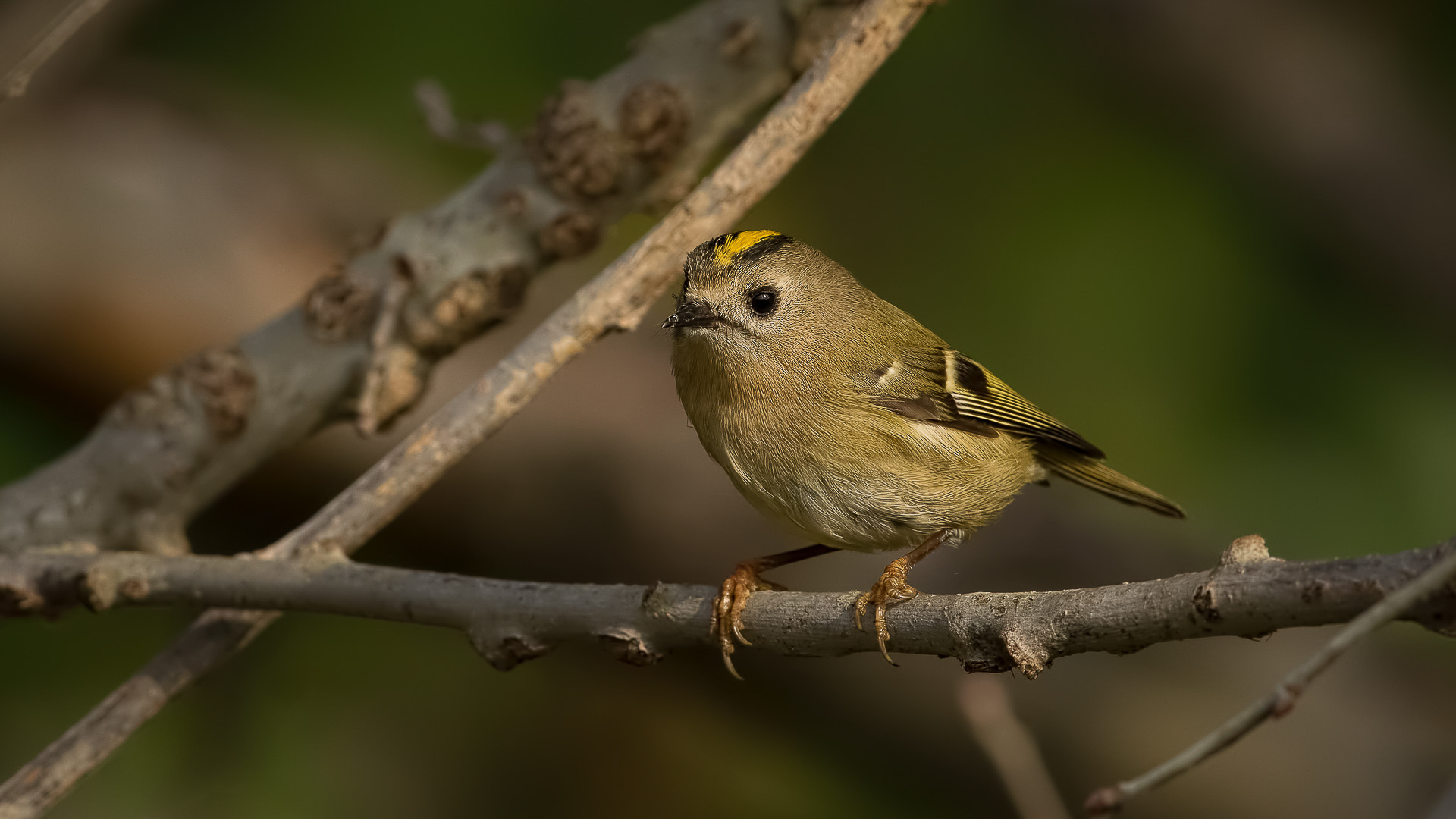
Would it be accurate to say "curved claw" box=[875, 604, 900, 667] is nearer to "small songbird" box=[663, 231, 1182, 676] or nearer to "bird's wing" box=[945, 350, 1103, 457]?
"small songbird" box=[663, 231, 1182, 676]

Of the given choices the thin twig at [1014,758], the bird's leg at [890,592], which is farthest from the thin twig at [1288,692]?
the thin twig at [1014,758]

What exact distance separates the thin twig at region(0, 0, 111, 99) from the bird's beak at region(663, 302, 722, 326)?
0.86 metres

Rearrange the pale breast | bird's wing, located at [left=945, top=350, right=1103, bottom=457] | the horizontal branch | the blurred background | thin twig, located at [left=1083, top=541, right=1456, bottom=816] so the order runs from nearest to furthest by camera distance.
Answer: thin twig, located at [left=1083, top=541, right=1456, bottom=816] → the horizontal branch → the pale breast → bird's wing, located at [left=945, top=350, right=1103, bottom=457] → the blurred background

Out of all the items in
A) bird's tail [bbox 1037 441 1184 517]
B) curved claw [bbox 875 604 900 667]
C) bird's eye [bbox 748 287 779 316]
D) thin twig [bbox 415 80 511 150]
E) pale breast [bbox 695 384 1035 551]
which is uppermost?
thin twig [bbox 415 80 511 150]

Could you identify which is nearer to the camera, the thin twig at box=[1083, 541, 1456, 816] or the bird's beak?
the thin twig at box=[1083, 541, 1456, 816]

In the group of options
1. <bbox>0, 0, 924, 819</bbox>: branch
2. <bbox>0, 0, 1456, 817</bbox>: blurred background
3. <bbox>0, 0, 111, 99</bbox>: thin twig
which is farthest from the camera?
<bbox>0, 0, 1456, 817</bbox>: blurred background

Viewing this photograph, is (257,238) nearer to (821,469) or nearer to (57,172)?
(57,172)

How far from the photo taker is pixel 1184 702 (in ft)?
9.43

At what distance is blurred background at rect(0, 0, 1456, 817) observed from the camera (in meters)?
2.86

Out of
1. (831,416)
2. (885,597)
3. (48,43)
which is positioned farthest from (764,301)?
(48,43)

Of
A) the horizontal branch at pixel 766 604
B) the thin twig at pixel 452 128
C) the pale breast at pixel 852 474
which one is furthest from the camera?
the thin twig at pixel 452 128

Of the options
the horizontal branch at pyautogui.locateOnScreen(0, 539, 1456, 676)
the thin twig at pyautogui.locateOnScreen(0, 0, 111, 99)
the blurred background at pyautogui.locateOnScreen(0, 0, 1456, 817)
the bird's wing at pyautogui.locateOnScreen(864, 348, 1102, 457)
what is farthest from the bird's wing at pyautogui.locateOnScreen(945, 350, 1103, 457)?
the thin twig at pyautogui.locateOnScreen(0, 0, 111, 99)

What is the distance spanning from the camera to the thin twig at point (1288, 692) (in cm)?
74

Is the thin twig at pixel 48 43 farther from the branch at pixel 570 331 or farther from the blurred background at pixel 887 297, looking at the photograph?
the blurred background at pixel 887 297
